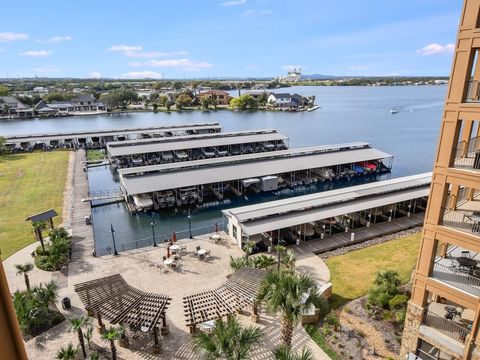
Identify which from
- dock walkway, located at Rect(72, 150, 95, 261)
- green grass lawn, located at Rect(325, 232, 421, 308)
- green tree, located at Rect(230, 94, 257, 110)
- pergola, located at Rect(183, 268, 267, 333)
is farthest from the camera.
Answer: green tree, located at Rect(230, 94, 257, 110)

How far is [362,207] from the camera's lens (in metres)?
36.4

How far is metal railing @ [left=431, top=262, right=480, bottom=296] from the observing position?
15.6m

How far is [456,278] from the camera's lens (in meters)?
16.4

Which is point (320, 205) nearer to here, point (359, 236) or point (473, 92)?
point (359, 236)

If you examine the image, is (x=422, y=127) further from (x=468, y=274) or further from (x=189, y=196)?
(x=468, y=274)

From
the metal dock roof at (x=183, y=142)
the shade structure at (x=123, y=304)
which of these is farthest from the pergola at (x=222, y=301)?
the metal dock roof at (x=183, y=142)

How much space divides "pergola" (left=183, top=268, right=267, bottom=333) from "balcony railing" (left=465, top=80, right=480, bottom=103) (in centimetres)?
1598

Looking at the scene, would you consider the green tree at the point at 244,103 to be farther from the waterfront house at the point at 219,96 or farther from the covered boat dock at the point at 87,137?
the covered boat dock at the point at 87,137

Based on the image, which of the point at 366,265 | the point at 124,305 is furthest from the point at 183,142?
the point at 124,305

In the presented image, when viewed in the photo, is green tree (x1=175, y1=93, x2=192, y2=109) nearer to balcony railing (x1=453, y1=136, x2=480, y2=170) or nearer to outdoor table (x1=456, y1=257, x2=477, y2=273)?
balcony railing (x1=453, y1=136, x2=480, y2=170)

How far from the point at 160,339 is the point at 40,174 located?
46.7 metres

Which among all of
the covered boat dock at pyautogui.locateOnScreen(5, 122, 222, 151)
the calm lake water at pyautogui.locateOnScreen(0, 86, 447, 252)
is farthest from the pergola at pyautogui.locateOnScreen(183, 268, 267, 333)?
the covered boat dock at pyautogui.locateOnScreen(5, 122, 222, 151)

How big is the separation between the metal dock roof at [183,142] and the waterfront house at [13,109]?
98.4m

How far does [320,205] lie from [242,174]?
53.8ft
